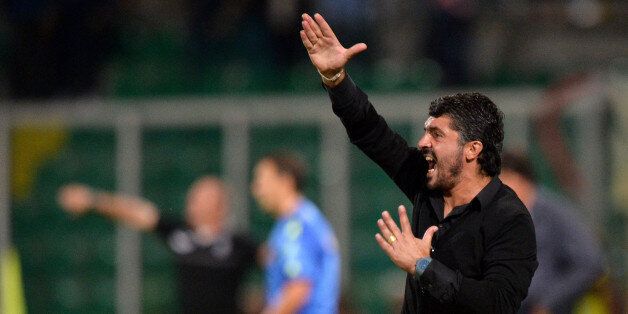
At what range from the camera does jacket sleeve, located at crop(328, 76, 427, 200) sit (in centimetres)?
455

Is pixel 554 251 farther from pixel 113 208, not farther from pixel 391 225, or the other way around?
pixel 113 208

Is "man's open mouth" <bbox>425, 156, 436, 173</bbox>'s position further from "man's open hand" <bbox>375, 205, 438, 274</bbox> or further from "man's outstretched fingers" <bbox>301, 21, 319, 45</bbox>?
"man's outstretched fingers" <bbox>301, 21, 319, 45</bbox>

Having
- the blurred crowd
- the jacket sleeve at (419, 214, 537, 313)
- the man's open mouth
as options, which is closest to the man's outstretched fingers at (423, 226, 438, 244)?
the jacket sleeve at (419, 214, 537, 313)

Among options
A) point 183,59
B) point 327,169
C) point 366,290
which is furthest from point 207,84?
point 366,290

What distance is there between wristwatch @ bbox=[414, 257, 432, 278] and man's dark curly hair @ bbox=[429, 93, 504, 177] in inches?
17.3

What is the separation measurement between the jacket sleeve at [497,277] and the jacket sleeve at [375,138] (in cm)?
46

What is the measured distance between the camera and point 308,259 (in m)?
7.93

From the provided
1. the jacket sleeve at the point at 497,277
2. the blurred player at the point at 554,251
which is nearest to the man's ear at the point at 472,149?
the jacket sleeve at the point at 497,277

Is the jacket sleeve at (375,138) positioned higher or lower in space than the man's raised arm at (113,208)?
higher

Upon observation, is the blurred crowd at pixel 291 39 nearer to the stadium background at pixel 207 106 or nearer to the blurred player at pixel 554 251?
the stadium background at pixel 207 106

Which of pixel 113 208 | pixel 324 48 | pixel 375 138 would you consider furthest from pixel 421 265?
pixel 113 208

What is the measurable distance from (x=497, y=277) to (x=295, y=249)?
3.81 m

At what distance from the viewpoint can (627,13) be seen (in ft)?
41.0

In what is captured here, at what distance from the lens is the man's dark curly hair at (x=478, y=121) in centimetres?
438
